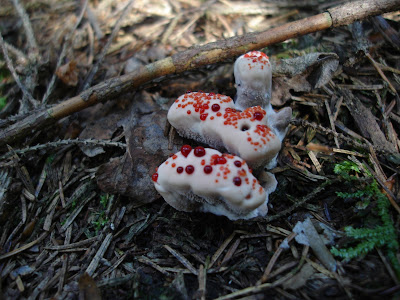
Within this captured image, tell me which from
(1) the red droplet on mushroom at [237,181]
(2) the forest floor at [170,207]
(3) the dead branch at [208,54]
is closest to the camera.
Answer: (1) the red droplet on mushroom at [237,181]

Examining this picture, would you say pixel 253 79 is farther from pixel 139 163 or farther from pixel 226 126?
pixel 139 163

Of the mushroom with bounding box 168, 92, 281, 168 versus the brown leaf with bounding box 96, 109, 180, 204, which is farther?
the brown leaf with bounding box 96, 109, 180, 204

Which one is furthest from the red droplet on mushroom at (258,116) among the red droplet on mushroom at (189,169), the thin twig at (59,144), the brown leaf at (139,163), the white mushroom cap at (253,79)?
the thin twig at (59,144)

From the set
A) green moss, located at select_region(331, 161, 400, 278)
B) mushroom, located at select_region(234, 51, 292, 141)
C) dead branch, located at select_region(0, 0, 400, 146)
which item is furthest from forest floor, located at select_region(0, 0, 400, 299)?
mushroom, located at select_region(234, 51, 292, 141)

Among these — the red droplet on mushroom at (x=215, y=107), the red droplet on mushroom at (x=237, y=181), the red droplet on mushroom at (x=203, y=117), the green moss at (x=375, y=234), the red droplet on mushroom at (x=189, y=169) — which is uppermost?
the red droplet on mushroom at (x=215, y=107)

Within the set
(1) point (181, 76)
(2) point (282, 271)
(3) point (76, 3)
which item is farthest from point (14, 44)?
(2) point (282, 271)

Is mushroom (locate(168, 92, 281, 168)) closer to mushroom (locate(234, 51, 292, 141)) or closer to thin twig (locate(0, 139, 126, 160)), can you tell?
mushroom (locate(234, 51, 292, 141))

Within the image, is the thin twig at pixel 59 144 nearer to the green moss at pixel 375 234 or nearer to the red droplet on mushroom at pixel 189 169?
the red droplet on mushroom at pixel 189 169

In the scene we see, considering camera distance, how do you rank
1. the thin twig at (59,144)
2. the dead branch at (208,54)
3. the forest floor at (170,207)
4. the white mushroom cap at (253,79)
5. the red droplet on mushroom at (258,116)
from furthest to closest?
the dead branch at (208,54)
the thin twig at (59,144)
the white mushroom cap at (253,79)
the red droplet on mushroom at (258,116)
the forest floor at (170,207)
